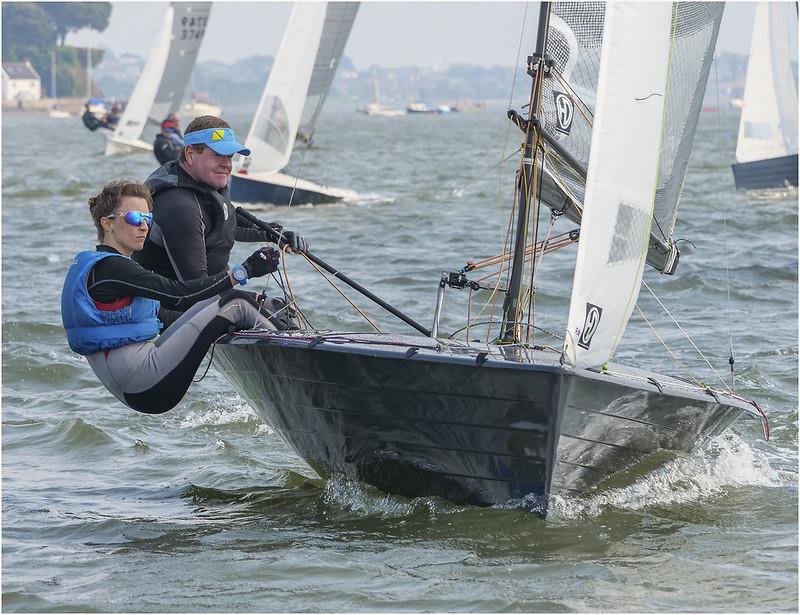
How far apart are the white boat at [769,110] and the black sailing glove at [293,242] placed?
54.3 ft

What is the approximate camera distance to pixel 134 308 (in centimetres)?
493

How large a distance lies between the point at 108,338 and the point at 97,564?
0.80 meters

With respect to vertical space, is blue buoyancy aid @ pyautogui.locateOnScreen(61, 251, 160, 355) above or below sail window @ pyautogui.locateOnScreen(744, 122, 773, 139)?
below

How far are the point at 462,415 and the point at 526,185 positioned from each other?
1214mm

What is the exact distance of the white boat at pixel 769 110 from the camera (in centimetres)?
2100


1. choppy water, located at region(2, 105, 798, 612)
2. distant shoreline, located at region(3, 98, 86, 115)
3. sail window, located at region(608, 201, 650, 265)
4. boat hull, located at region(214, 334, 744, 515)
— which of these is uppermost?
sail window, located at region(608, 201, 650, 265)

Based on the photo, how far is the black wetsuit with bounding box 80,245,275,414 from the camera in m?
4.74

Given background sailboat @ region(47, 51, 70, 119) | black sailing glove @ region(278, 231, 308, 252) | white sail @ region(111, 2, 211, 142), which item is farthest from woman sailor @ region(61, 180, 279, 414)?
background sailboat @ region(47, 51, 70, 119)

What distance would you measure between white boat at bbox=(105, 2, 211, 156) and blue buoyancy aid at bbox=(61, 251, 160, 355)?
78.4ft

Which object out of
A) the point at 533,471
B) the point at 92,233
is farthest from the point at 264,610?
the point at 92,233

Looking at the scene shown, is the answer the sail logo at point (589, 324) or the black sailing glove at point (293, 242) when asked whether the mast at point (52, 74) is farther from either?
the sail logo at point (589, 324)

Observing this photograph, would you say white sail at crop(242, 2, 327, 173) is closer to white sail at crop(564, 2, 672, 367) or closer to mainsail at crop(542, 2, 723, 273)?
mainsail at crop(542, 2, 723, 273)

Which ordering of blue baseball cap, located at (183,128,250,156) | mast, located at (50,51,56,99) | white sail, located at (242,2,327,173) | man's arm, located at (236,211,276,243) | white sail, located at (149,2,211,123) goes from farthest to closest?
mast, located at (50,51,56,99)
white sail, located at (149,2,211,123)
white sail, located at (242,2,327,173)
man's arm, located at (236,211,276,243)
blue baseball cap, located at (183,128,250,156)

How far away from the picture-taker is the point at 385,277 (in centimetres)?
1178
